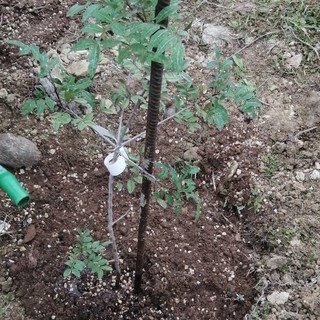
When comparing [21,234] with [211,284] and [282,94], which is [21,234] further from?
[282,94]

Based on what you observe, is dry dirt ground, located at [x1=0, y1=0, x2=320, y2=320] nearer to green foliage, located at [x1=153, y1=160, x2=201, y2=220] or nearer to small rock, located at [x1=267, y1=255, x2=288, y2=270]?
small rock, located at [x1=267, y1=255, x2=288, y2=270]

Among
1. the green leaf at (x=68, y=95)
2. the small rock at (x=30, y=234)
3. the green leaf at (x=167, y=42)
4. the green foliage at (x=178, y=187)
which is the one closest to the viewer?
the green leaf at (x=167, y=42)

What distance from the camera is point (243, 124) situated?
223cm

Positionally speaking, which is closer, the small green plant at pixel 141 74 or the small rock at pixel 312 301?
the small green plant at pixel 141 74

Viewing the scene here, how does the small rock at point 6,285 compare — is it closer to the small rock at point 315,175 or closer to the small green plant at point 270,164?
the small green plant at point 270,164

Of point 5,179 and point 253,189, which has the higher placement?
point 5,179

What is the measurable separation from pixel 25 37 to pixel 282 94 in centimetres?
120

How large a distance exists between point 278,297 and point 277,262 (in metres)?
0.13

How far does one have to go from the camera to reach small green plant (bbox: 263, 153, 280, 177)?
6.94 ft

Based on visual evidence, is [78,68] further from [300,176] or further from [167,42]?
[167,42]

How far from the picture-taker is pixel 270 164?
2135mm

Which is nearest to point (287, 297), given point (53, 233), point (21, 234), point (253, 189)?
point (253, 189)

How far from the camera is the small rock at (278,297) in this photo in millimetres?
1830

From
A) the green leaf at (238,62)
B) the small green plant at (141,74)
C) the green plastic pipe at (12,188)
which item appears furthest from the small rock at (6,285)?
the green leaf at (238,62)
